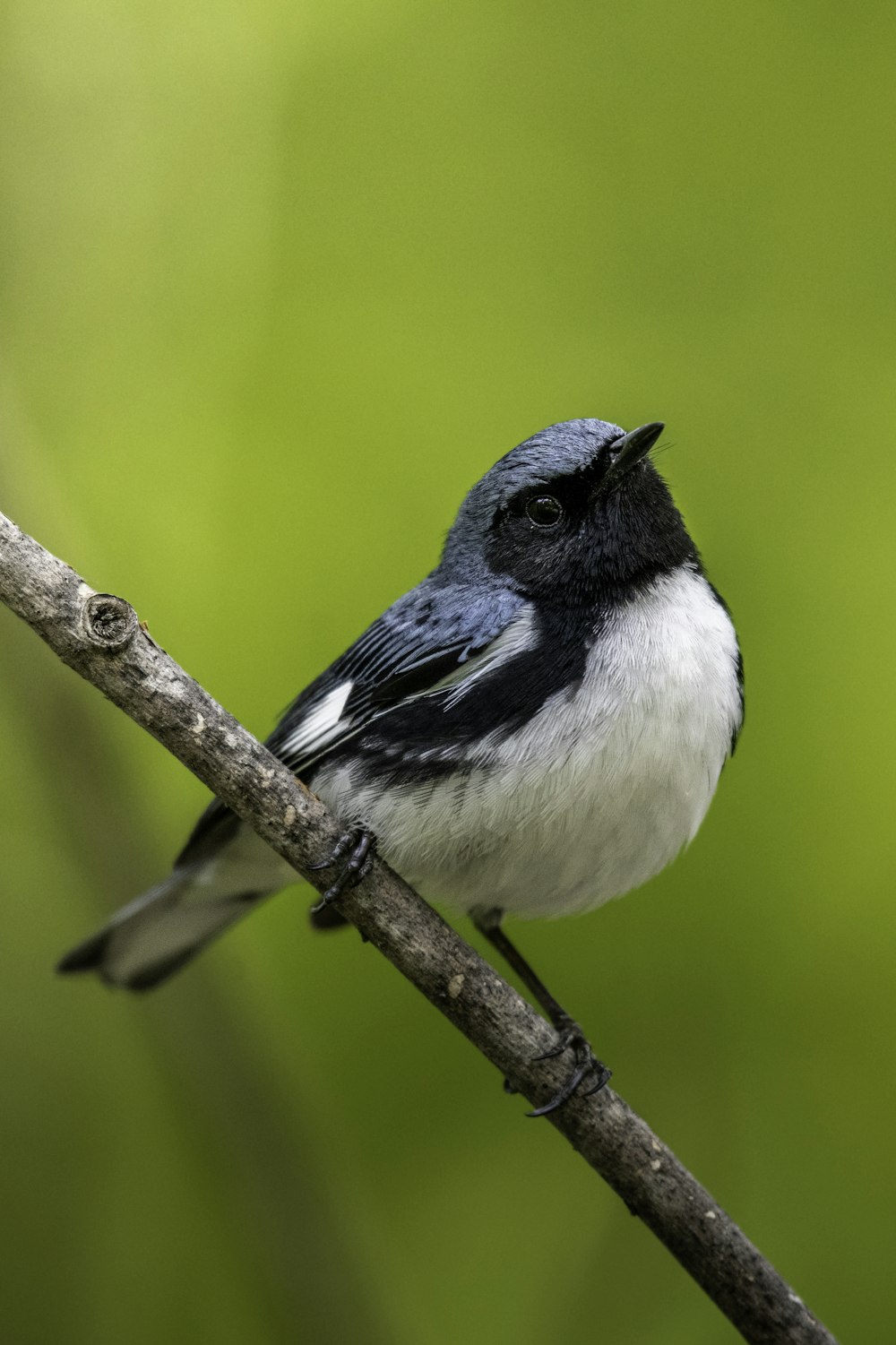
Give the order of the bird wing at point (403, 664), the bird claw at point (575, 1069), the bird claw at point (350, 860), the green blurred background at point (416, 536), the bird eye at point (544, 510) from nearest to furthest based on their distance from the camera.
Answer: the bird claw at point (350, 860) → the bird claw at point (575, 1069) → the bird wing at point (403, 664) → the bird eye at point (544, 510) → the green blurred background at point (416, 536)

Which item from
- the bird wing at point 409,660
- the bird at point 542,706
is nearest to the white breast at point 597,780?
the bird at point 542,706

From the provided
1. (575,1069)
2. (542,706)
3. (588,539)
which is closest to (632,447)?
(588,539)

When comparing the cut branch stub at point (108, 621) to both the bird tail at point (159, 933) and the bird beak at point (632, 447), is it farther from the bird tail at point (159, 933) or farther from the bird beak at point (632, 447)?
the bird tail at point (159, 933)

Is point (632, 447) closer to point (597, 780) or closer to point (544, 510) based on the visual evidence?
point (544, 510)

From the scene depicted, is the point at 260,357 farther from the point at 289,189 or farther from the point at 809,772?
the point at 809,772

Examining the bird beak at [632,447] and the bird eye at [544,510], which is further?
the bird eye at [544,510]

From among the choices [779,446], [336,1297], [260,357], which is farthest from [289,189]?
[336,1297]
